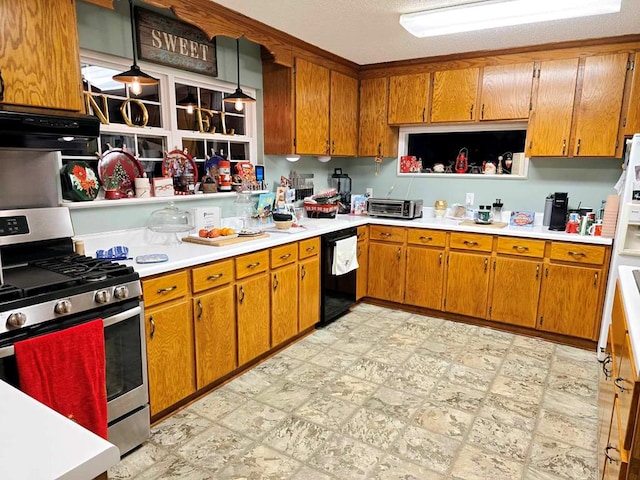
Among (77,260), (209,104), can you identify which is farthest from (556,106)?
(77,260)

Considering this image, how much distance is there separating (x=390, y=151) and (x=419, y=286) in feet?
4.92

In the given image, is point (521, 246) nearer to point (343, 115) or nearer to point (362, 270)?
point (362, 270)

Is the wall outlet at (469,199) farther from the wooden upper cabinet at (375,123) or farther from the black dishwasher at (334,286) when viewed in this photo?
the black dishwasher at (334,286)

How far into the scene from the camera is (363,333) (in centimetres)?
371

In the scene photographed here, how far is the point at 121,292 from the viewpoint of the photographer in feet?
6.51

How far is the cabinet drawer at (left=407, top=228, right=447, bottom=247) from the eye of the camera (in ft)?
12.9

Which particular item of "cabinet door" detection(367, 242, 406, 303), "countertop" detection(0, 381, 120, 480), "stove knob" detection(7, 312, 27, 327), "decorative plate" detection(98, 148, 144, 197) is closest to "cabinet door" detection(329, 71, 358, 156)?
"cabinet door" detection(367, 242, 406, 303)

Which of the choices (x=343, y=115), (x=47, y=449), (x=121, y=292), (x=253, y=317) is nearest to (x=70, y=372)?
(x=121, y=292)

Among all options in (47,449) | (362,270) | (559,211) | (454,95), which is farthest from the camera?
(362,270)

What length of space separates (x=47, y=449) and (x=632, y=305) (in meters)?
2.04

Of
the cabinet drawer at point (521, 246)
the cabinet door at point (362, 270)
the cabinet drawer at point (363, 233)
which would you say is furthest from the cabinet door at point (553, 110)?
the cabinet door at point (362, 270)

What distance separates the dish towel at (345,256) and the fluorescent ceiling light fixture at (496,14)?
1.77m

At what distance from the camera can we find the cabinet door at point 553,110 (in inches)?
140

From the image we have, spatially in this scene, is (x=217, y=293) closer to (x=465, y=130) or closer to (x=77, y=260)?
(x=77, y=260)
